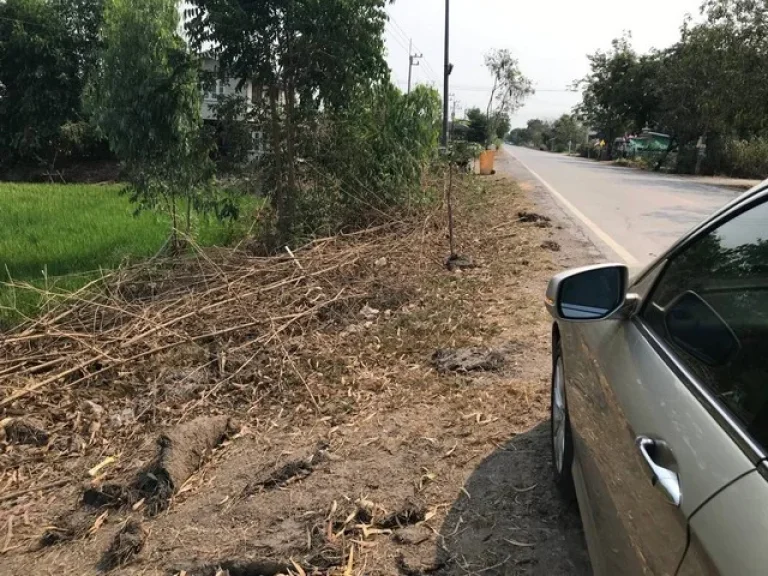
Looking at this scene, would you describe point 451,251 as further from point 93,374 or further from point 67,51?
point 67,51

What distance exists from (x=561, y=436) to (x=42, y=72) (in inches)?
1587

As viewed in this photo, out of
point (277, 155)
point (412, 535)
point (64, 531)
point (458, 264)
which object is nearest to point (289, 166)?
point (277, 155)

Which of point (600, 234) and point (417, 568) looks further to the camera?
point (600, 234)

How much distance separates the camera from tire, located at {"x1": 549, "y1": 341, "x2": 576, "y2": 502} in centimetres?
302

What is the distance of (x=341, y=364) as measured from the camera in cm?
523

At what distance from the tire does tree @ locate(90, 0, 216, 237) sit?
23.1ft

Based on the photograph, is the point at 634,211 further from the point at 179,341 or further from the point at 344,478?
the point at 344,478

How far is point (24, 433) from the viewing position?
4539mm

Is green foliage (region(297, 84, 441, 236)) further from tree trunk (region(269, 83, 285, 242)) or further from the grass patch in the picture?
the grass patch

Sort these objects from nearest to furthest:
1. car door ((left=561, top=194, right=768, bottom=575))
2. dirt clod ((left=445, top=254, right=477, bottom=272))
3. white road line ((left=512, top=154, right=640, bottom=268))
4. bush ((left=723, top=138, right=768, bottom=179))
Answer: car door ((left=561, top=194, right=768, bottom=575))
dirt clod ((left=445, top=254, right=477, bottom=272))
white road line ((left=512, top=154, right=640, bottom=268))
bush ((left=723, top=138, right=768, bottom=179))

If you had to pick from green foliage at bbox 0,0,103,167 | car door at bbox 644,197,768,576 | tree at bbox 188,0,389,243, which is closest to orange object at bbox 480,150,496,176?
tree at bbox 188,0,389,243

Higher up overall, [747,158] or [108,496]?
[747,158]

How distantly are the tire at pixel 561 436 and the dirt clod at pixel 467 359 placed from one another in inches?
55.7

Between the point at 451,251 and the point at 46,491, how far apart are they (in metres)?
5.66
